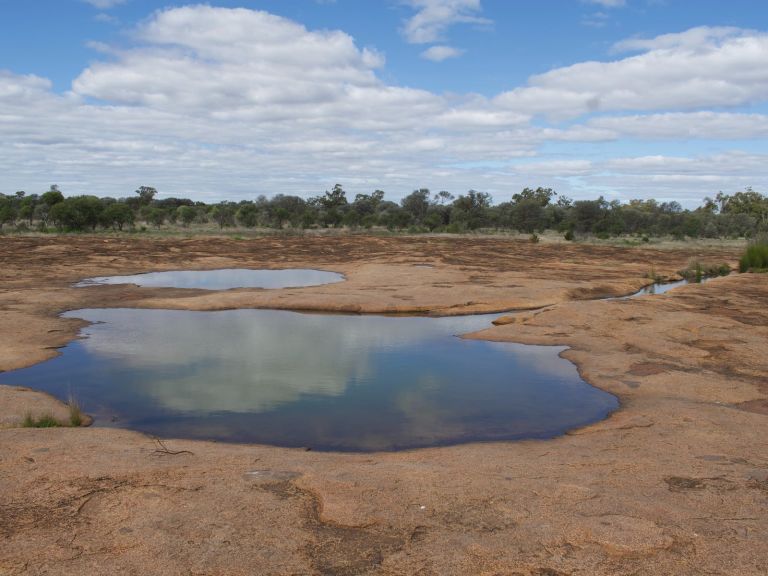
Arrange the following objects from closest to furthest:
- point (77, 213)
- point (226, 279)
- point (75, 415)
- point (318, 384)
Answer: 1. point (75, 415)
2. point (318, 384)
3. point (226, 279)
4. point (77, 213)

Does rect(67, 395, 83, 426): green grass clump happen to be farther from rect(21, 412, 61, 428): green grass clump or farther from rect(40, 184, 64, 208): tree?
rect(40, 184, 64, 208): tree

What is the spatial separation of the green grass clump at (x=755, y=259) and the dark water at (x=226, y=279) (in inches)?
771

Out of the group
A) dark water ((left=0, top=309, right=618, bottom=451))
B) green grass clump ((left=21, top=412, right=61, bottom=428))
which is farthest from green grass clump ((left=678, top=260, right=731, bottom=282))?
green grass clump ((left=21, top=412, right=61, bottom=428))

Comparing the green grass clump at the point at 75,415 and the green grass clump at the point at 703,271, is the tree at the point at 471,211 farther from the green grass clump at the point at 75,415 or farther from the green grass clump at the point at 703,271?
the green grass clump at the point at 75,415

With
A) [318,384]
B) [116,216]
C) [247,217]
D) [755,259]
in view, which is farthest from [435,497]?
[247,217]

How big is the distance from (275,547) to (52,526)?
1933 millimetres

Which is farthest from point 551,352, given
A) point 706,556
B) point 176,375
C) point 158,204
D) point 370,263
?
point 158,204

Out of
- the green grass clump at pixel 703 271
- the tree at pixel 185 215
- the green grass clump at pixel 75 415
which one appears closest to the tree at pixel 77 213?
the tree at pixel 185 215

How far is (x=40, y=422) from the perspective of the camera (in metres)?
8.56

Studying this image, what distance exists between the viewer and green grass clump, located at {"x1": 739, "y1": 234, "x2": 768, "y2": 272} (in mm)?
30250

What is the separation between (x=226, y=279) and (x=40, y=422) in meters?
19.8

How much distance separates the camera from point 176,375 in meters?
11.8

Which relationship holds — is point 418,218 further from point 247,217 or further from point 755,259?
point 755,259

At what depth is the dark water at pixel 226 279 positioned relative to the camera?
2564cm
